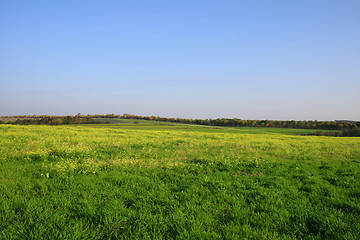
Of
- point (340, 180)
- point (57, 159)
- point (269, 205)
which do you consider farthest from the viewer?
point (57, 159)

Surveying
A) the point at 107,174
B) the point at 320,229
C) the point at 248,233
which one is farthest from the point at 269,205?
the point at 107,174

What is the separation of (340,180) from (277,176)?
2.63 m

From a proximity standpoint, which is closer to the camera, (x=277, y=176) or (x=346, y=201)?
(x=346, y=201)

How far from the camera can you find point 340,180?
9227 mm

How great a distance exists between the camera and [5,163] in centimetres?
1061

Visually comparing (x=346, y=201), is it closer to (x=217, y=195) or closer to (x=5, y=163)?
(x=217, y=195)

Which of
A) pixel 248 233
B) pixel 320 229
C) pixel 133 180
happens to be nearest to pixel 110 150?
pixel 133 180

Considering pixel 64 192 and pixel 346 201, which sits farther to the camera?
pixel 64 192

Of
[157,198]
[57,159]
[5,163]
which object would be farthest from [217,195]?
[5,163]

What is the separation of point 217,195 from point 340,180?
624 cm

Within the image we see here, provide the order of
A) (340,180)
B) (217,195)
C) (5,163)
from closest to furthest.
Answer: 1. (217,195)
2. (340,180)
3. (5,163)

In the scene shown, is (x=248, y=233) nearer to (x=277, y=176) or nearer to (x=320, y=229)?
(x=320, y=229)

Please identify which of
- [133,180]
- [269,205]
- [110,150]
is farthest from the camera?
[110,150]

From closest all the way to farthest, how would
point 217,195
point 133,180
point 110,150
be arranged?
point 217,195, point 133,180, point 110,150
